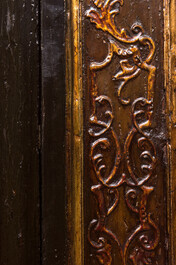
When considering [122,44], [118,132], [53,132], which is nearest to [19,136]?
[53,132]

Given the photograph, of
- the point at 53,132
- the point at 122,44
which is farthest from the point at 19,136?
the point at 122,44

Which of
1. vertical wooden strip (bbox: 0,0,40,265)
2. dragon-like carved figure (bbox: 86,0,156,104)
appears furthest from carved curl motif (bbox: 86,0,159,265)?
vertical wooden strip (bbox: 0,0,40,265)

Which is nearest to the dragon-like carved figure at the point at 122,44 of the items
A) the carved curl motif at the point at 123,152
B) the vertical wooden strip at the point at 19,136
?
the carved curl motif at the point at 123,152

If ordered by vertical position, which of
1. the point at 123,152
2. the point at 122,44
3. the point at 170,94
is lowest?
the point at 123,152

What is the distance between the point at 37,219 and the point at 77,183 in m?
0.13

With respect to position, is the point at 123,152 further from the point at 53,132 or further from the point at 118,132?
the point at 53,132

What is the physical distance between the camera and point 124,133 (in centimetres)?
79

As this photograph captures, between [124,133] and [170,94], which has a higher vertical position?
[170,94]

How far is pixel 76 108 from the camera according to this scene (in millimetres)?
763

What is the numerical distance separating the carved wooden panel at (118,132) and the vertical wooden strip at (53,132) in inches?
1.0

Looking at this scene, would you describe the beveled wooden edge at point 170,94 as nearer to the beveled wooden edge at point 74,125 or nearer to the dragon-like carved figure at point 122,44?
the dragon-like carved figure at point 122,44

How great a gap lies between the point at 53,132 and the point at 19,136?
0.09 metres

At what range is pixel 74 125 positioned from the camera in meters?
0.76

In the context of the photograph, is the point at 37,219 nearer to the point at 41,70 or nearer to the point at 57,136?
the point at 57,136
